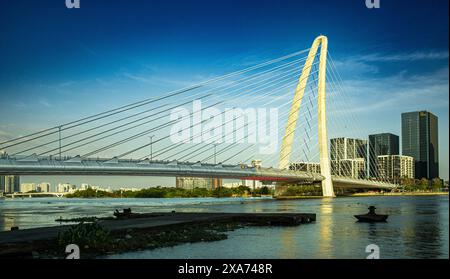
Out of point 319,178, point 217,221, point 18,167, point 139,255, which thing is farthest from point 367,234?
point 319,178

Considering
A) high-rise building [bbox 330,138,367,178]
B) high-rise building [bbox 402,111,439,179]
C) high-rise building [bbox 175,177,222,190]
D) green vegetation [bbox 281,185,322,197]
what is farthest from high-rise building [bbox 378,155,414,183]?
high-rise building [bbox 175,177,222,190]

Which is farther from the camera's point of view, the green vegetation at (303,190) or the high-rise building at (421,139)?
the green vegetation at (303,190)

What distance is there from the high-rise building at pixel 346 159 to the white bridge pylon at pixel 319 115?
2681 mm

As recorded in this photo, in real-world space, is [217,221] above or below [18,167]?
below

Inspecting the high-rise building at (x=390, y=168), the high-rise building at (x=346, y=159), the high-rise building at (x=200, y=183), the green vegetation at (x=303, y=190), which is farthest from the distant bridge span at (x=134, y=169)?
the high-rise building at (x=200, y=183)

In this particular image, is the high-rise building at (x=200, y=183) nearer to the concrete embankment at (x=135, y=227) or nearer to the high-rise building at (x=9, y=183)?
the high-rise building at (x=9, y=183)

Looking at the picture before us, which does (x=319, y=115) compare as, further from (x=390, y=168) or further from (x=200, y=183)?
(x=200, y=183)

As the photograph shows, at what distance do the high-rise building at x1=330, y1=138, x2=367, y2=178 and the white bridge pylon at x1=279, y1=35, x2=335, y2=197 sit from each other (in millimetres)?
2681

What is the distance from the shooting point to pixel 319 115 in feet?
226

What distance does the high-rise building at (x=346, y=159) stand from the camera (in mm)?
69250

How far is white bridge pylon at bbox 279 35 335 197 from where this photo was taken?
6412cm
